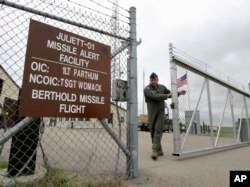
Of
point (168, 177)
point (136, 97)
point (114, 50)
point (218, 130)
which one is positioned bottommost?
point (168, 177)

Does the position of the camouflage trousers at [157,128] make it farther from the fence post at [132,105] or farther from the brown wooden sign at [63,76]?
the brown wooden sign at [63,76]

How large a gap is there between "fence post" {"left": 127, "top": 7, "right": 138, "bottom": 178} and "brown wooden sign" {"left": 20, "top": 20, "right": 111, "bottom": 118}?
0.55 m

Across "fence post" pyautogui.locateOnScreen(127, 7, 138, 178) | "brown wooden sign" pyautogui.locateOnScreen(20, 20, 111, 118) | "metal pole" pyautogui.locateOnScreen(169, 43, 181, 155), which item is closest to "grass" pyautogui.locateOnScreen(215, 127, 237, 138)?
"metal pole" pyautogui.locateOnScreen(169, 43, 181, 155)

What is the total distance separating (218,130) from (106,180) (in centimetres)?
528

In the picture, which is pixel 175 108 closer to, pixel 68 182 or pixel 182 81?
pixel 182 81

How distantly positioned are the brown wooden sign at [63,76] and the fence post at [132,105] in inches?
21.5

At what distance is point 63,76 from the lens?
306 centimetres

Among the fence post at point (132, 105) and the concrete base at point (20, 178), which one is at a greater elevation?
the fence post at point (132, 105)

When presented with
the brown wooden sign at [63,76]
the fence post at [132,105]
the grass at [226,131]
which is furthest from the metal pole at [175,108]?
the grass at [226,131]

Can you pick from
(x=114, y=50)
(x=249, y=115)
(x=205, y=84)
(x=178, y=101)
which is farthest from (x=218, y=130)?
(x=114, y=50)

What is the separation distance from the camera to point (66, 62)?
3.13 metres

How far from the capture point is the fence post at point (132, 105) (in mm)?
3883

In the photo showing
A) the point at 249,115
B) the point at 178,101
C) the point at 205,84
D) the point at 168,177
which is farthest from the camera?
the point at 249,115

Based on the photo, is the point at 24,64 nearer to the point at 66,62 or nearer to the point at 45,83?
the point at 45,83
